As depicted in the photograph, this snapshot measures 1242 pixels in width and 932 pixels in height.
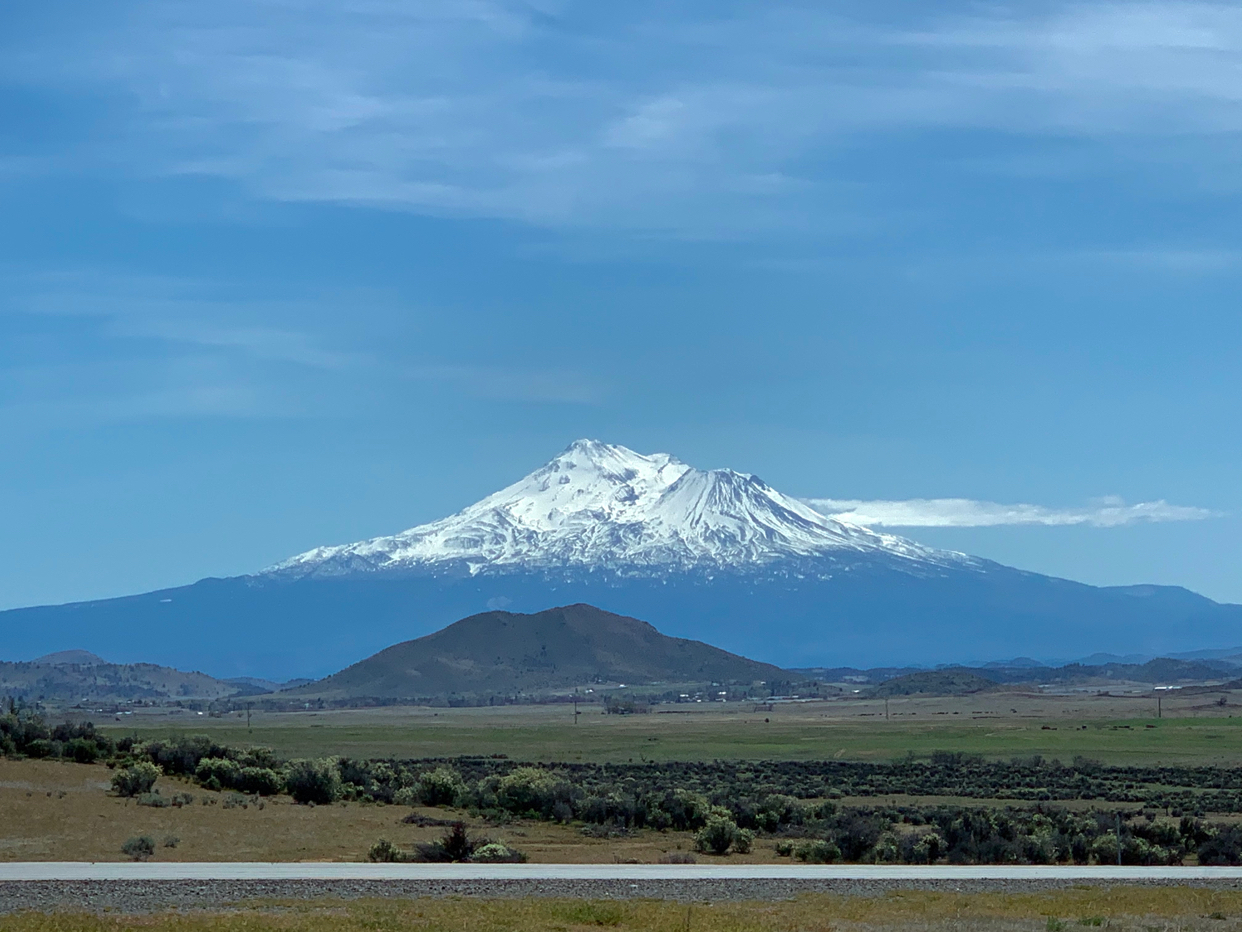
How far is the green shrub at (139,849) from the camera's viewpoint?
29.1 m

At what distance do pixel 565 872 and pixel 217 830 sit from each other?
11.4m

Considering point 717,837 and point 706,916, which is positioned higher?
point 706,916

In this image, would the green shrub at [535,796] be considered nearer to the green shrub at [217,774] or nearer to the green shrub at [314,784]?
the green shrub at [314,784]

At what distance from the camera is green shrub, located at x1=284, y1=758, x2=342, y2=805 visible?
134ft

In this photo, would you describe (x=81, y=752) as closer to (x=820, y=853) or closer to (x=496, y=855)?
(x=496, y=855)

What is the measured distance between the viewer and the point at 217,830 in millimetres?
33969

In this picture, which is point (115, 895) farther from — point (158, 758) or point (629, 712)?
point (629, 712)

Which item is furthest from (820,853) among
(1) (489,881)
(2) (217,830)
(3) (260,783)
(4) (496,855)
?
(3) (260,783)

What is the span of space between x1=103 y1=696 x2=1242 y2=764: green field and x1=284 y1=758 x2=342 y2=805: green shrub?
3607cm

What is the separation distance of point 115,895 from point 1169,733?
89852 millimetres

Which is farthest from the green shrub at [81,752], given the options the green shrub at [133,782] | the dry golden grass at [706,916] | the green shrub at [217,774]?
the dry golden grass at [706,916]

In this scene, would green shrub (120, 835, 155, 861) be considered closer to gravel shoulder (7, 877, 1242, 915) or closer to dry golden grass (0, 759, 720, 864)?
dry golden grass (0, 759, 720, 864)

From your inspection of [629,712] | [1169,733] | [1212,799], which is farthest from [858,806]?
[629,712]

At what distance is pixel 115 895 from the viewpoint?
21797mm
